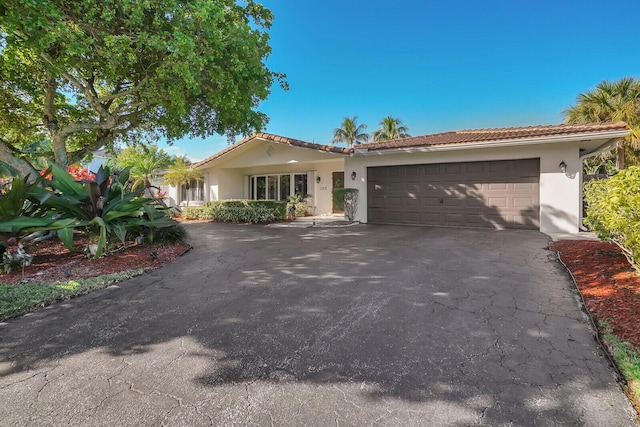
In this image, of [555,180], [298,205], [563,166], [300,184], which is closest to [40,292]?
[298,205]

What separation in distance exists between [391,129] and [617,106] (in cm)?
2463

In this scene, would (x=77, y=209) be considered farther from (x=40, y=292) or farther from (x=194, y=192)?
(x=194, y=192)

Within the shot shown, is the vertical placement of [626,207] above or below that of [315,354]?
above

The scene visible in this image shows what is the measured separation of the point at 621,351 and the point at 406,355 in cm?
186

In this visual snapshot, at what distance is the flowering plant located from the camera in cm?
538

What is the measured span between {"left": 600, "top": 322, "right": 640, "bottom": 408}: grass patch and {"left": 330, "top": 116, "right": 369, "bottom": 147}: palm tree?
37.2m

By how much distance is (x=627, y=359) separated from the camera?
2.50m

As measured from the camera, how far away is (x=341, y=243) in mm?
8438

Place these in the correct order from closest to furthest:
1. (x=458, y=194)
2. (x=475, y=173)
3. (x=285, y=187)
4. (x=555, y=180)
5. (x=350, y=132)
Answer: (x=555, y=180) → (x=475, y=173) → (x=458, y=194) → (x=285, y=187) → (x=350, y=132)

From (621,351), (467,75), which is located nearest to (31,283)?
(621,351)

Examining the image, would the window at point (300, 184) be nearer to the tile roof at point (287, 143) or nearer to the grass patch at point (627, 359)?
the tile roof at point (287, 143)

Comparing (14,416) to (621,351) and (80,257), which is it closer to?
(621,351)

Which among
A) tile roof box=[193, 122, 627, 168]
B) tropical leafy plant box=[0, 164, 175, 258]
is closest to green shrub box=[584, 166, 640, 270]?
tile roof box=[193, 122, 627, 168]

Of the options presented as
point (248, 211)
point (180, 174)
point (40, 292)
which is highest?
point (180, 174)
